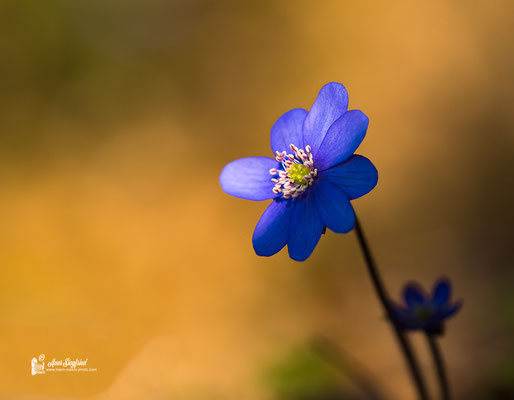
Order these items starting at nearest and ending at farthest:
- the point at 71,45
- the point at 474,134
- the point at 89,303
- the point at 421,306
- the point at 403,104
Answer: the point at 421,306 < the point at 89,303 < the point at 474,134 < the point at 403,104 < the point at 71,45

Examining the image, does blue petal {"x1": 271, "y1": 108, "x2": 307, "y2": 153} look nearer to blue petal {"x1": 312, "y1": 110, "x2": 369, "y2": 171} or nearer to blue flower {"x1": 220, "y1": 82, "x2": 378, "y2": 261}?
blue flower {"x1": 220, "y1": 82, "x2": 378, "y2": 261}

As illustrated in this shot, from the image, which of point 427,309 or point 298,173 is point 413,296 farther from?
point 298,173

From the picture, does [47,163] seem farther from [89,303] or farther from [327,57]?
[327,57]

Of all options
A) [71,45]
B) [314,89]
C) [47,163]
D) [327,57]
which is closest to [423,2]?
[327,57]

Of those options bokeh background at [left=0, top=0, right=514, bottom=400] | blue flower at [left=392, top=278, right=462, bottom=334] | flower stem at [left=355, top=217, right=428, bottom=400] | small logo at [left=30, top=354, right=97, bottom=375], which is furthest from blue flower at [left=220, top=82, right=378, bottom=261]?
small logo at [left=30, top=354, right=97, bottom=375]

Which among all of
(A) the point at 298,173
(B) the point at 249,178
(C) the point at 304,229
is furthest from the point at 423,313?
(B) the point at 249,178
